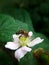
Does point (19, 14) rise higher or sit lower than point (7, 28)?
lower

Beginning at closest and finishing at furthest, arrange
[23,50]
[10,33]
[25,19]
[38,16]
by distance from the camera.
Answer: [23,50] < [10,33] < [25,19] < [38,16]

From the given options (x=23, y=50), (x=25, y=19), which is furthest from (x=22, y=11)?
(x=23, y=50)

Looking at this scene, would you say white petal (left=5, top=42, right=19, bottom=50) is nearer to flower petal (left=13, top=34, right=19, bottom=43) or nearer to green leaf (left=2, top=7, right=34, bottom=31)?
flower petal (left=13, top=34, right=19, bottom=43)

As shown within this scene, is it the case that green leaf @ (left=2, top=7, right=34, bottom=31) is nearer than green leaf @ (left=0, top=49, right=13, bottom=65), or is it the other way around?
green leaf @ (left=0, top=49, right=13, bottom=65)

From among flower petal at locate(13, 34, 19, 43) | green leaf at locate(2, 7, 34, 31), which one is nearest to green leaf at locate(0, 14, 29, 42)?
flower petal at locate(13, 34, 19, 43)

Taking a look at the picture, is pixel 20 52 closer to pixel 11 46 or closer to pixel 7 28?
pixel 11 46

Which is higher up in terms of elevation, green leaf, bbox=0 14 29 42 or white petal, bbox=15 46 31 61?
white petal, bbox=15 46 31 61

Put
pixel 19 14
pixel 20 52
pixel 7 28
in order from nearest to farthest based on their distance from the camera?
pixel 20 52 < pixel 7 28 < pixel 19 14

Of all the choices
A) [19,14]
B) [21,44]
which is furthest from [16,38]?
[19,14]

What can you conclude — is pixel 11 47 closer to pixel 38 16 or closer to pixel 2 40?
pixel 2 40
